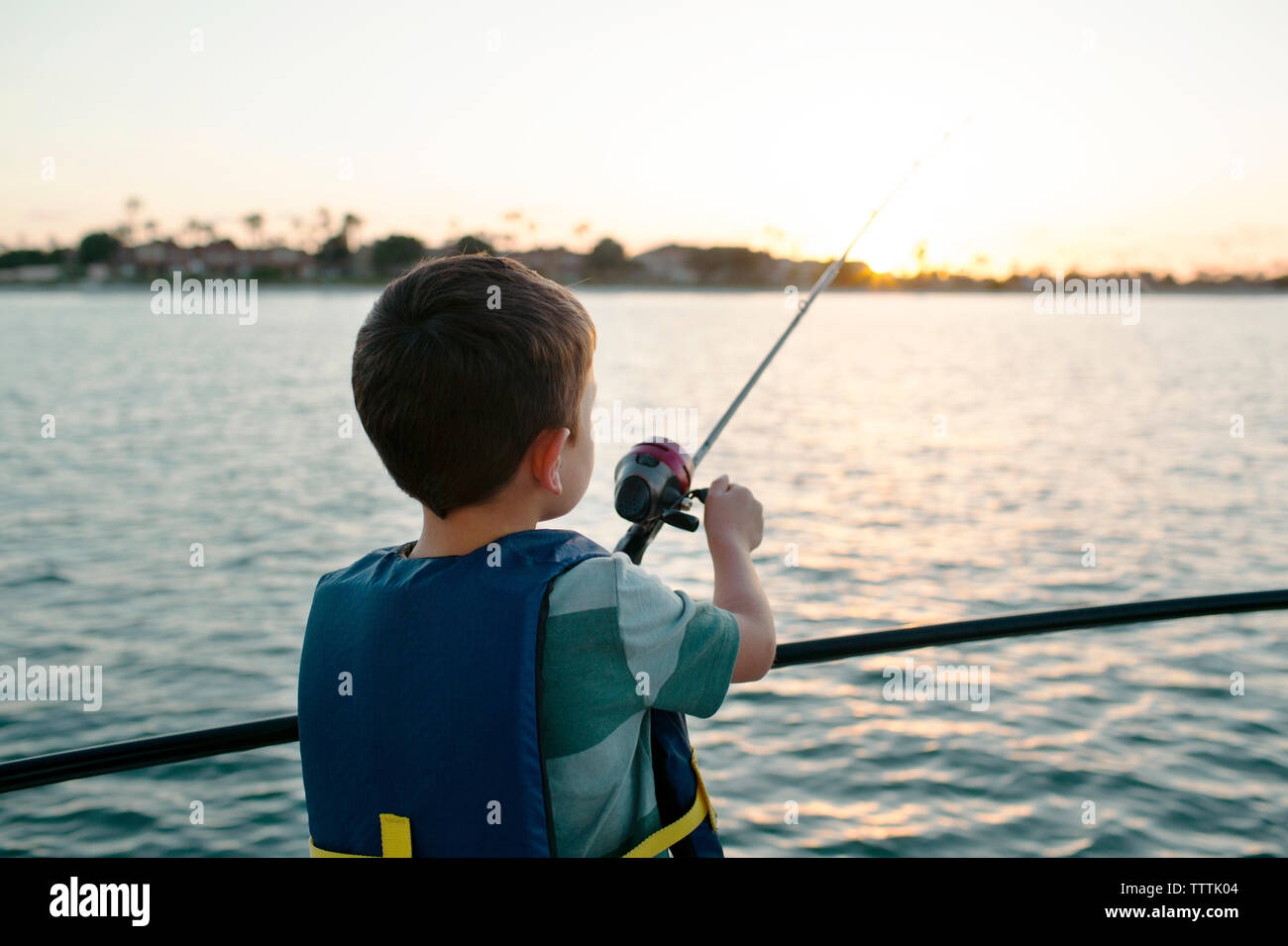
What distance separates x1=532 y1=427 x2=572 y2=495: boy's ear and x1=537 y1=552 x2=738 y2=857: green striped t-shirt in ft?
0.51

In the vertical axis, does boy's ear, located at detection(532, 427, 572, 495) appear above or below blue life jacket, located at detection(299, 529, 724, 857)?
above

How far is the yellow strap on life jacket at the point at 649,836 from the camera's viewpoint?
122 centimetres

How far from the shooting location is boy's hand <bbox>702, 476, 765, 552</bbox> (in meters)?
1.56

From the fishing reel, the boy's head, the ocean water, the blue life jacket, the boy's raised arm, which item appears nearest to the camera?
the blue life jacket

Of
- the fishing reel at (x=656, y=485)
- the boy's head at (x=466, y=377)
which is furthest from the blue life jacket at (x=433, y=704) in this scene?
the fishing reel at (x=656, y=485)

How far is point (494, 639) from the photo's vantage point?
1183 mm

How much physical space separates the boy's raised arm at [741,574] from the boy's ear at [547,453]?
0.82 ft

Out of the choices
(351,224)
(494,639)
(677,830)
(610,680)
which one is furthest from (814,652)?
(351,224)

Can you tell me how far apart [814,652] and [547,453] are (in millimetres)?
705

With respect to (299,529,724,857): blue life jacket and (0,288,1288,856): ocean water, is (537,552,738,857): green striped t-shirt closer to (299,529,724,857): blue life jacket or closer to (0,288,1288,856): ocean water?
(299,529,724,857): blue life jacket

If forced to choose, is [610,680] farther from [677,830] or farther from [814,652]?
[814,652]

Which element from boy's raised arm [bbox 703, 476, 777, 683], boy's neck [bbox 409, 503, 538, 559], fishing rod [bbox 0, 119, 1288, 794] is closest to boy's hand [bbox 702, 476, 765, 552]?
boy's raised arm [bbox 703, 476, 777, 683]
